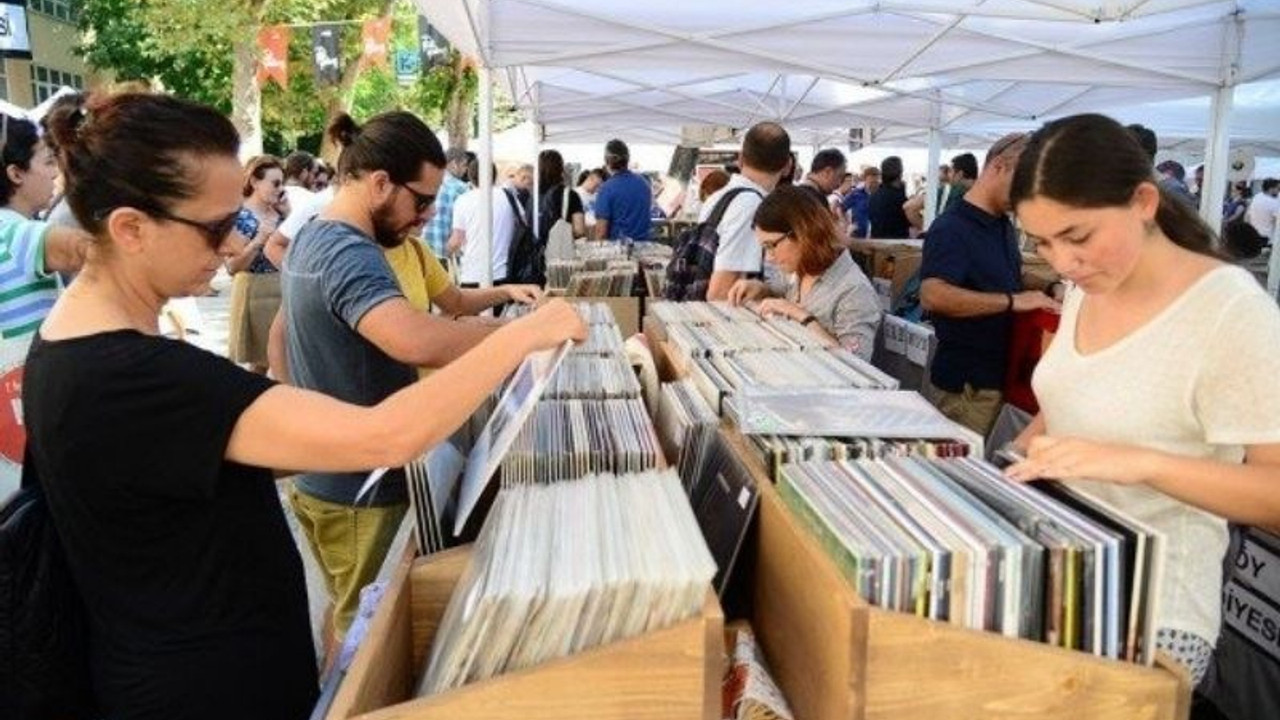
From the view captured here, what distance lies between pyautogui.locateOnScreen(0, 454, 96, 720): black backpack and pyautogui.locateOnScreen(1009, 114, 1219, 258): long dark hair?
1.66 metres

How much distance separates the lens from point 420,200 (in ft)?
8.16

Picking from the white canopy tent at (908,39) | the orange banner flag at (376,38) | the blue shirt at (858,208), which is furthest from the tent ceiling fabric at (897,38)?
the orange banner flag at (376,38)

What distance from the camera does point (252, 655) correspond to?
151 cm

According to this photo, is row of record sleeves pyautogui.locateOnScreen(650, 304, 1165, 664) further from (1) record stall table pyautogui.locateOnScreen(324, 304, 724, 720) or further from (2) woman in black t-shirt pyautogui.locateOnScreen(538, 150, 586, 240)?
(2) woman in black t-shirt pyautogui.locateOnScreen(538, 150, 586, 240)

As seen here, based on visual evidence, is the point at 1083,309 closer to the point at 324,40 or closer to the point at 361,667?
the point at 361,667

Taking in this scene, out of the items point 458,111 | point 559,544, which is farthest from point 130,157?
point 458,111

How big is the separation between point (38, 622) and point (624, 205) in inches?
317

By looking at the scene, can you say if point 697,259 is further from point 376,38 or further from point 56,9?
point 56,9

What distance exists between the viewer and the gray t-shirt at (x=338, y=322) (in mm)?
2211

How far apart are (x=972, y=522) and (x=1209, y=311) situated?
635mm

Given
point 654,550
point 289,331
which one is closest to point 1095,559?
point 654,550

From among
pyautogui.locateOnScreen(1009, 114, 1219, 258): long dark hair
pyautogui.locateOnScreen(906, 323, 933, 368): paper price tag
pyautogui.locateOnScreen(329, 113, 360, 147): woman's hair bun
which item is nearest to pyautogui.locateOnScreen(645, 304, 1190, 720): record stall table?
pyautogui.locateOnScreen(1009, 114, 1219, 258): long dark hair

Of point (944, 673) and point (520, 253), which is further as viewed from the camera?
point (520, 253)

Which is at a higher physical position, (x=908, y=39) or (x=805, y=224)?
(x=908, y=39)
